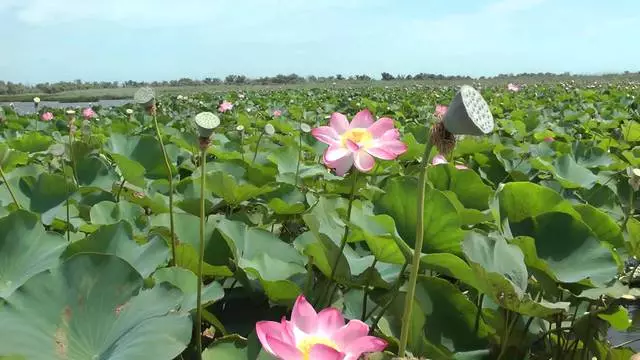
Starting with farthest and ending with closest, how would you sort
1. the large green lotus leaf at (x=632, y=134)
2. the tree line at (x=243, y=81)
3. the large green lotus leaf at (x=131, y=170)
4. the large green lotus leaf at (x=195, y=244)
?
the tree line at (x=243, y=81), the large green lotus leaf at (x=632, y=134), the large green lotus leaf at (x=131, y=170), the large green lotus leaf at (x=195, y=244)

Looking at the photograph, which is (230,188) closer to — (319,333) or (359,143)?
(359,143)

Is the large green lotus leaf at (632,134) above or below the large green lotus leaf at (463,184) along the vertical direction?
below

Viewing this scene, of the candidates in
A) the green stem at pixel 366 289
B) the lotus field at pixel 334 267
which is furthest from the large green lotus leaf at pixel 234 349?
the green stem at pixel 366 289

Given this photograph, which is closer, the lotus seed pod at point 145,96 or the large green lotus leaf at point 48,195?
the lotus seed pod at point 145,96

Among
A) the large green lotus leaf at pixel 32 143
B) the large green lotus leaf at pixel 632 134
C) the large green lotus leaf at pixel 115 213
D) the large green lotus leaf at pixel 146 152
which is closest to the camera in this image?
the large green lotus leaf at pixel 115 213

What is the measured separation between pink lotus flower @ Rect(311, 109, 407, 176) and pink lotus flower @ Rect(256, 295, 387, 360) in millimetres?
452

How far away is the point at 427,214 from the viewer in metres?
1.04

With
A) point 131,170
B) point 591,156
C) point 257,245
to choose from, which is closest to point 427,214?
point 257,245

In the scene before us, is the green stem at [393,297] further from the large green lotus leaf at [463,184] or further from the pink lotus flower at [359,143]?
the large green lotus leaf at [463,184]

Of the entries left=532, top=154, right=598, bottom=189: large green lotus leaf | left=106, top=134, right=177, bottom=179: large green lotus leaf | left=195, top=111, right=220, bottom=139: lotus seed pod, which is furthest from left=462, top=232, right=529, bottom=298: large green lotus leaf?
left=106, top=134, right=177, bottom=179: large green lotus leaf

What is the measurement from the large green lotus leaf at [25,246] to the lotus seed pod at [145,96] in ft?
0.91

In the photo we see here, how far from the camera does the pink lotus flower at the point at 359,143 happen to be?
3.61ft

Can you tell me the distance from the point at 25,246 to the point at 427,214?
690 millimetres

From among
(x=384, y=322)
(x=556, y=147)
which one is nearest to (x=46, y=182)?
(x=384, y=322)
